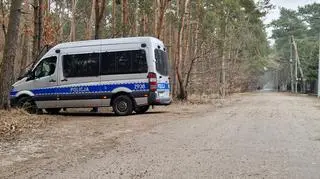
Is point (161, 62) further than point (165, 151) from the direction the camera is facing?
Yes

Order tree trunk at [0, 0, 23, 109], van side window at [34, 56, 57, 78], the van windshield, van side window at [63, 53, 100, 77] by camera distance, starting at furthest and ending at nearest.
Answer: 1. van side window at [34, 56, 57, 78]
2. the van windshield
3. van side window at [63, 53, 100, 77]
4. tree trunk at [0, 0, 23, 109]

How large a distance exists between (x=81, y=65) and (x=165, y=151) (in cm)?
929

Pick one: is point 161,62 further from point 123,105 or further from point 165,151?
point 165,151

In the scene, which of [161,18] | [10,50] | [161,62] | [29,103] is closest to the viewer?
[10,50]

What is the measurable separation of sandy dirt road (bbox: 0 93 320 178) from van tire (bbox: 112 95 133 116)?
308 centimetres

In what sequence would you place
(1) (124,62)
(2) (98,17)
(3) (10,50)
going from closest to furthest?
(3) (10,50) → (1) (124,62) → (2) (98,17)

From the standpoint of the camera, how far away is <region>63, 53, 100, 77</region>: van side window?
1834cm

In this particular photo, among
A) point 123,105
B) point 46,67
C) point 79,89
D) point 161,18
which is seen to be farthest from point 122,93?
point 161,18

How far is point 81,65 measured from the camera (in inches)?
728

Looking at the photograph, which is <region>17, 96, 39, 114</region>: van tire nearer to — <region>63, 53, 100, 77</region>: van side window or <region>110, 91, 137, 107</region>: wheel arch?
<region>63, 53, 100, 77</region>: van side window

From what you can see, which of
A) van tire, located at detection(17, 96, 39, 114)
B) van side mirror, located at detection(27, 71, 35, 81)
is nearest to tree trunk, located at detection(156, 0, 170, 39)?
van side mirror, located at detection(27, 71, 35, 81)

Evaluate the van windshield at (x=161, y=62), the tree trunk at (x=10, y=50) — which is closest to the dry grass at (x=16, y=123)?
the tree trunk at (x=10, y=50)

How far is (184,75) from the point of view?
109ft

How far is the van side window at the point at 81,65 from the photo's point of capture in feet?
60.2
